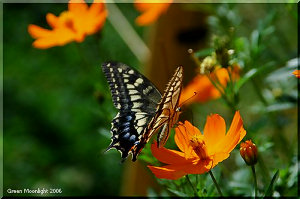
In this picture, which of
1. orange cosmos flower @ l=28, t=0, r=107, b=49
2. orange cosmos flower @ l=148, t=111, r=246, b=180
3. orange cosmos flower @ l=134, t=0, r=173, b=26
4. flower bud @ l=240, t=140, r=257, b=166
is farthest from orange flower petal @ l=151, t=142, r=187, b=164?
orange cosmos flower @ l=134, t=0, r=173, b=26

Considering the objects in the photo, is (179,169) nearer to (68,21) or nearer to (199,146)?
(199,146)

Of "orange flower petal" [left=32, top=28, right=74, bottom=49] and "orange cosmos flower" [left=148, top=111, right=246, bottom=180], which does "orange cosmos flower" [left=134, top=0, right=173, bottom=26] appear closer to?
"orange flower petal" [left=32, top=28, right=74, bottom=49]

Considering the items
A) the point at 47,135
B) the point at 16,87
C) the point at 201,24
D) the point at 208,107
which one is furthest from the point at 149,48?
the point at 16,87

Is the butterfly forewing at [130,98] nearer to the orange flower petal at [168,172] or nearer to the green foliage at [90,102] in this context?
the green foliage at [90,102]

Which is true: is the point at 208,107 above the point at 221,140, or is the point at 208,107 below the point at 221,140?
Result: above

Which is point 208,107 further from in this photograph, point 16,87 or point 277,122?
point 16,87
